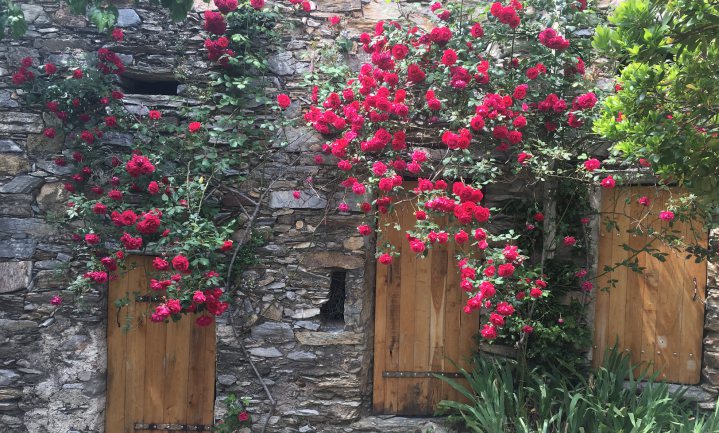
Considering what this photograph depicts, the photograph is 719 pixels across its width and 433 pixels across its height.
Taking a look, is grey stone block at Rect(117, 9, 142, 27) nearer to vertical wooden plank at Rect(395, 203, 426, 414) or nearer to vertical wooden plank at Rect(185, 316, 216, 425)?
vertical wooden plank at Rect(185, 316, 216, 425)

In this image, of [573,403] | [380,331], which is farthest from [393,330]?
[573,403]

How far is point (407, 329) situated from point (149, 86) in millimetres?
2604

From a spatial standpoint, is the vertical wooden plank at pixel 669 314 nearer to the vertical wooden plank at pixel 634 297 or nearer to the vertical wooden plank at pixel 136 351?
the vertical wooden plank at pixel 634 297

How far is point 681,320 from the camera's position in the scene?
362 cm

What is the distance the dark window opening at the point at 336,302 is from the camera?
3.74 meters

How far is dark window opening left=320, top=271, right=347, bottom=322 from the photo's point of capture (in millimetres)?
3740

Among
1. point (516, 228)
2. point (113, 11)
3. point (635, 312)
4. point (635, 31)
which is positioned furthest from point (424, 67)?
point (635, 312)

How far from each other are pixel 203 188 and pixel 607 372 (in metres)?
2.80

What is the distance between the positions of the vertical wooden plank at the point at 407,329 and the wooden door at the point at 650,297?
128cm

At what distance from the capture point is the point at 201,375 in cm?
379

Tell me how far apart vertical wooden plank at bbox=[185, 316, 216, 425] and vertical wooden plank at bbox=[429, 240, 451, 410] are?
1.57 meters

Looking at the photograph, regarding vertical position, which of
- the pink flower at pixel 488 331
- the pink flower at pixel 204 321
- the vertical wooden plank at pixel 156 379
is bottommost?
the vertical wooden plank at pixel 156 379

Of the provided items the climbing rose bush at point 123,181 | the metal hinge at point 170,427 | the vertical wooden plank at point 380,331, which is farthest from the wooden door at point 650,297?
the metal hinge at point 170,427

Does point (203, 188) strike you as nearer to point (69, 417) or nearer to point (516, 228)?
point (69, 417)
